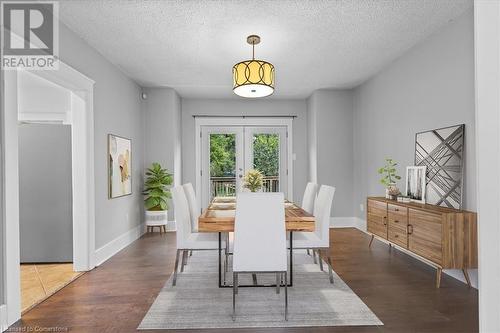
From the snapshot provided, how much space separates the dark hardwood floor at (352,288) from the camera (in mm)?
2408

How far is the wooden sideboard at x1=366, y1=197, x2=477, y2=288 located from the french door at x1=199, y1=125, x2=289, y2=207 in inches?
146

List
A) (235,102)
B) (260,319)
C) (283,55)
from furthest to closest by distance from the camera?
1. (235,102)
2. (283,55)
3. (260,319)

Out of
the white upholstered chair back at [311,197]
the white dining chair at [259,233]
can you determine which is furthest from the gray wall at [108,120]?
the white upholstered chair back at [311,197]

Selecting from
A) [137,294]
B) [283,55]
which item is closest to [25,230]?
[137,294]

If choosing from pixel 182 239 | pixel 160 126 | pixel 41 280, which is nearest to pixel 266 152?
pixel 160 126

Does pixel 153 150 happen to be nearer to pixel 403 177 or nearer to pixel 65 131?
pixel 65 131

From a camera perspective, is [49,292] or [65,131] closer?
[49,292]

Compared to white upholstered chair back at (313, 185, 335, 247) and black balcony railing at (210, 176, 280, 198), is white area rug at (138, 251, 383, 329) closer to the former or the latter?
white upholstered chair back at (313, 185, 335, 247)

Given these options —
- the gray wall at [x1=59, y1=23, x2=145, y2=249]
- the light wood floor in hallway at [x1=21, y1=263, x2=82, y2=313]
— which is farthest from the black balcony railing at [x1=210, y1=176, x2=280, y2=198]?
the light wood floor in hallway at [x1=21, y1=263, x2=82, y2=313]

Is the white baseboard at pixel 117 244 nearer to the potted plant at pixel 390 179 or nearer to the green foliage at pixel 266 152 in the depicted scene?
the green foliage at pixel 266 152

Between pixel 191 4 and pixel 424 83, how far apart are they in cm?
288

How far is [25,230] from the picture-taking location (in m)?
3.95

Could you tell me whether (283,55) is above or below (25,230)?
above

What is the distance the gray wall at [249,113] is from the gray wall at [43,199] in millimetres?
3119
